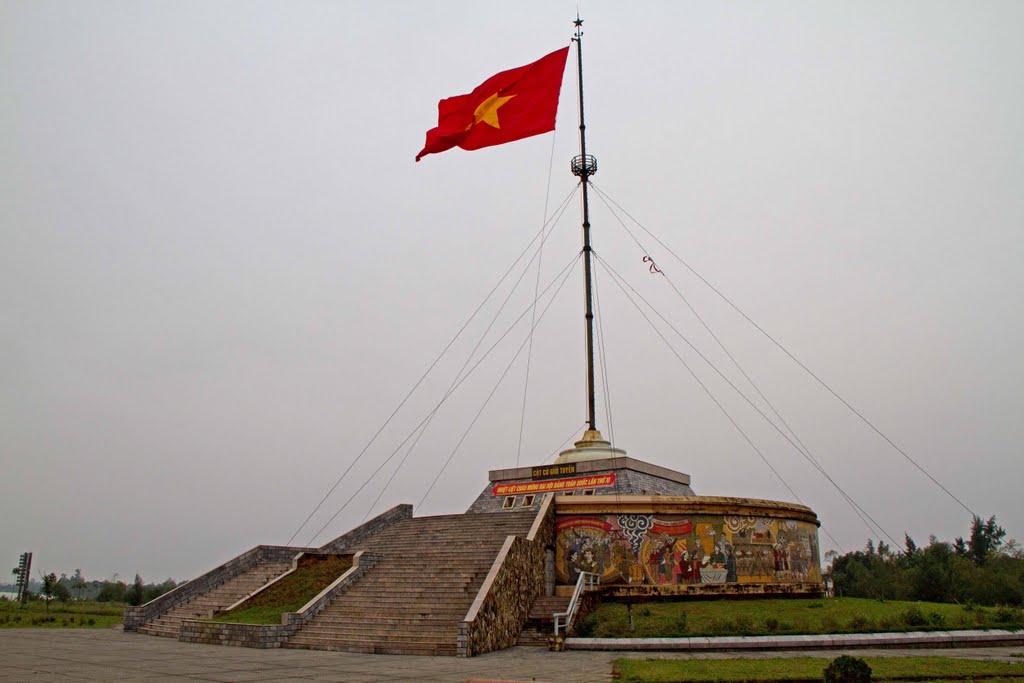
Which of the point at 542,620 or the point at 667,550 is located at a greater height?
the point at 667,550

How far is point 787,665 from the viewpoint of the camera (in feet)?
38.7

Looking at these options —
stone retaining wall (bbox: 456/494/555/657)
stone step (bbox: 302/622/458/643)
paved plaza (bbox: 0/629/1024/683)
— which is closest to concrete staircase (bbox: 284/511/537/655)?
stone step (bbox: 302/622/458/643)

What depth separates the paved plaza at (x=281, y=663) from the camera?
11.2 m

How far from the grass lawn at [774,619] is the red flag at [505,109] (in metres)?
14.7

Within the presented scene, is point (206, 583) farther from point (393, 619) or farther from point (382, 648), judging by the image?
point (382, 648)

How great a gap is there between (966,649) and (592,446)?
1412 centimetres

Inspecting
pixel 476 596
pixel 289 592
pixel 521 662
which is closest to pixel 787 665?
pixel 521 662

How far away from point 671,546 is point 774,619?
517 centimetres

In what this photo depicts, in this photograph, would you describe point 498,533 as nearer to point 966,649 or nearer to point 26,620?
point 966,649

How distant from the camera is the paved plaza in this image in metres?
11.2

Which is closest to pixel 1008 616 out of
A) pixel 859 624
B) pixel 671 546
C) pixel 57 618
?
pixel 859 624

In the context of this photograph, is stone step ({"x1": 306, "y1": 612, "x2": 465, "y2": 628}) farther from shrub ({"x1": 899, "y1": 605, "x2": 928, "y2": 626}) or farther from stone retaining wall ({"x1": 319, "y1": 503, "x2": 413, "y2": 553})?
shrub ({"x1": 899, "y1": 605, "x2": 928, "y2": 626})

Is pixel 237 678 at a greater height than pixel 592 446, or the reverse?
pixel 592 446

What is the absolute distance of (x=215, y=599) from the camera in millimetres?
21719
